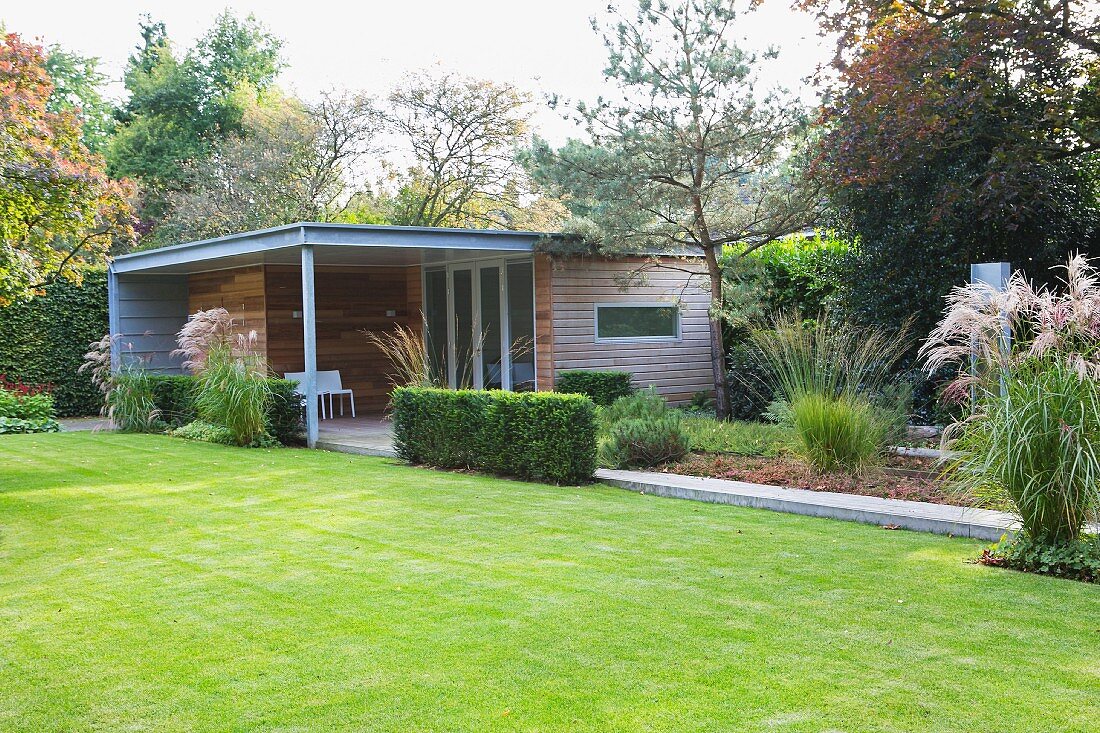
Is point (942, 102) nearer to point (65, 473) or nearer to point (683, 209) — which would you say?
point (683, 209)

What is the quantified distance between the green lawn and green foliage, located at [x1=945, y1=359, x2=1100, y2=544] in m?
0.39

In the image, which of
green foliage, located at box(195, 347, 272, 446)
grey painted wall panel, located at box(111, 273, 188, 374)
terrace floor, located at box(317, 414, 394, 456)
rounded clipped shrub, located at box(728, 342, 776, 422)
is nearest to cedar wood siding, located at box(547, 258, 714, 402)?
rounded clipped shrub, located at box(728, 342, 776, 422)

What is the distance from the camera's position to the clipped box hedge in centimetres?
768

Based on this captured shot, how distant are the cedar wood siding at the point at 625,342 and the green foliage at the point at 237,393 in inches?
141

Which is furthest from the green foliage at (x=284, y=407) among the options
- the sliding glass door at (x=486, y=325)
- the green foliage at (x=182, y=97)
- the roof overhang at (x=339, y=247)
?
the green foliage at (x=182, y=97)

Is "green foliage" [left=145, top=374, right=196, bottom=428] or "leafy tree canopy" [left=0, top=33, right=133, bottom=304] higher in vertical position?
"leafy tree canopy" [left=0, top=33, right=133, bottom=304]

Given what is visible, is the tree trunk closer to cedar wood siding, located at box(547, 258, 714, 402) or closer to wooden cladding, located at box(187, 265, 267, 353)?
cedar wood siding, located at box(547, 258, 714, 402)

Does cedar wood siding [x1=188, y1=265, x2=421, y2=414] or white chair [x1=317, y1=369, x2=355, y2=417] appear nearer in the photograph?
white chair [x1=317, y1=369, x2=355, y2=417]

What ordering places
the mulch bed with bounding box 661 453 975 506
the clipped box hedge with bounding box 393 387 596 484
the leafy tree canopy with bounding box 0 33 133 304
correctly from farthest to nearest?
the clipped box hedge with bounding box 393 387 596 484, the leafy tree canopy with bounding box 0 33 133 304, the mulch bed with bounding box 661 453 975 506

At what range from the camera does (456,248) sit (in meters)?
11.1

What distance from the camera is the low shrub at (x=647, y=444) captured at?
8180mm

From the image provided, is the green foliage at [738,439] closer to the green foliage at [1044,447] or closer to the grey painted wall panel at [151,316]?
the green foliage at [1044,447]

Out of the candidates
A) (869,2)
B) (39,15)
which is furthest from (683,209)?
(39,15)

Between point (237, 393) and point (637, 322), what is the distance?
17.7 ft
